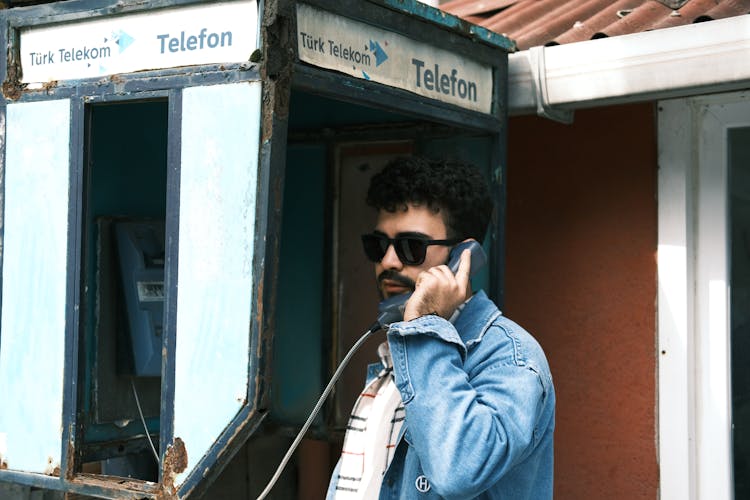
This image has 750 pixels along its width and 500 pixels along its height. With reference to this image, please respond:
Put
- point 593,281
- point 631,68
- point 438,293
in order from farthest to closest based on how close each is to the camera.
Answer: point 593,281, point 631,68, point 438,293

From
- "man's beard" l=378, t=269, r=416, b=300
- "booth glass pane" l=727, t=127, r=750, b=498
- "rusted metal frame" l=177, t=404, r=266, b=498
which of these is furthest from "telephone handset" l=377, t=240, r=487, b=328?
"booth glass pane" l=727, t=127, r=750, b=498

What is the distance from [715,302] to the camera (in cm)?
368

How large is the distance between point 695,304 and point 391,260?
1496 mm

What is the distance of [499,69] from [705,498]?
5.55ft

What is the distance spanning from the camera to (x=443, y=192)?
274 centimetres

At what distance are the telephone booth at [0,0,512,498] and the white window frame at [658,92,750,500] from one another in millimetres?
662

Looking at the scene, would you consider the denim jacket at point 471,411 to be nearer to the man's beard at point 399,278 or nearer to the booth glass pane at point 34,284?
the man's beard at point 399,278

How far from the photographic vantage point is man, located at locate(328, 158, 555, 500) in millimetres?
2197

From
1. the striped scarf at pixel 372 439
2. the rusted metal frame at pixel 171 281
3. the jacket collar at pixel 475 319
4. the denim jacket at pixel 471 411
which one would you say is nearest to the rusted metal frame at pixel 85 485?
the rusted metal frame at pixel 171 281

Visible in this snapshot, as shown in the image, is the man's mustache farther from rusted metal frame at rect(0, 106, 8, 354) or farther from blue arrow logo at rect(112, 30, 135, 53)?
rusted metal frame at rect(0, 106, 8, 354)

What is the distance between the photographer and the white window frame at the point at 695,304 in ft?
11.9

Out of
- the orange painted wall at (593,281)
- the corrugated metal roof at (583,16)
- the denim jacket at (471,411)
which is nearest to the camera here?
the denim jacket at (471,411)

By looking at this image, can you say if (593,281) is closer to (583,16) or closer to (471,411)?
(583,16)

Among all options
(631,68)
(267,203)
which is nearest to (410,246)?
(267,203)
